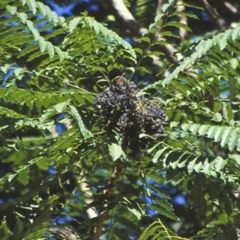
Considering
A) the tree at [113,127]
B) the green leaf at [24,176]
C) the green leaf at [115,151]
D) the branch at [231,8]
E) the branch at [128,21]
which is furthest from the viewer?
Answer: the branch at [231,8]

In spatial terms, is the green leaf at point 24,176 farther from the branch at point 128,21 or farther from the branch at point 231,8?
the branch at point 231,8

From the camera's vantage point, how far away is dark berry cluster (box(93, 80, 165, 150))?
104 inches

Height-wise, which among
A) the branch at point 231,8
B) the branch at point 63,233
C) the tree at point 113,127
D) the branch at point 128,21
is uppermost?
the tree at point 113,127

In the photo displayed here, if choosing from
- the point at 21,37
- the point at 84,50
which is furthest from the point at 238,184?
the point at 21,37

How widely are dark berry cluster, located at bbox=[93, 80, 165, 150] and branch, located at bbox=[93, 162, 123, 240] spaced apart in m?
0.13

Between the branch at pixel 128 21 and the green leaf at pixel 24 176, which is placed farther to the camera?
the branch at pixel 128 21

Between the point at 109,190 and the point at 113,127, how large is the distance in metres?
0.24

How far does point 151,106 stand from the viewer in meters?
2.70

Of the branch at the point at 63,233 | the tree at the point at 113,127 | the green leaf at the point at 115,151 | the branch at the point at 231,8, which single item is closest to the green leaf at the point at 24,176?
the tree at the point at 113,127

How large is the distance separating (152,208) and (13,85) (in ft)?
2.14

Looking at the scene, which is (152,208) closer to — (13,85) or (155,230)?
(155,230)

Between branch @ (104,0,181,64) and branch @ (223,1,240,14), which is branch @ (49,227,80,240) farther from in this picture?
branch @ (223,1,240,14)

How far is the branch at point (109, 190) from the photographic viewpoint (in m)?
2.72

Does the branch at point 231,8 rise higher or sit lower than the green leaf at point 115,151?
lower
